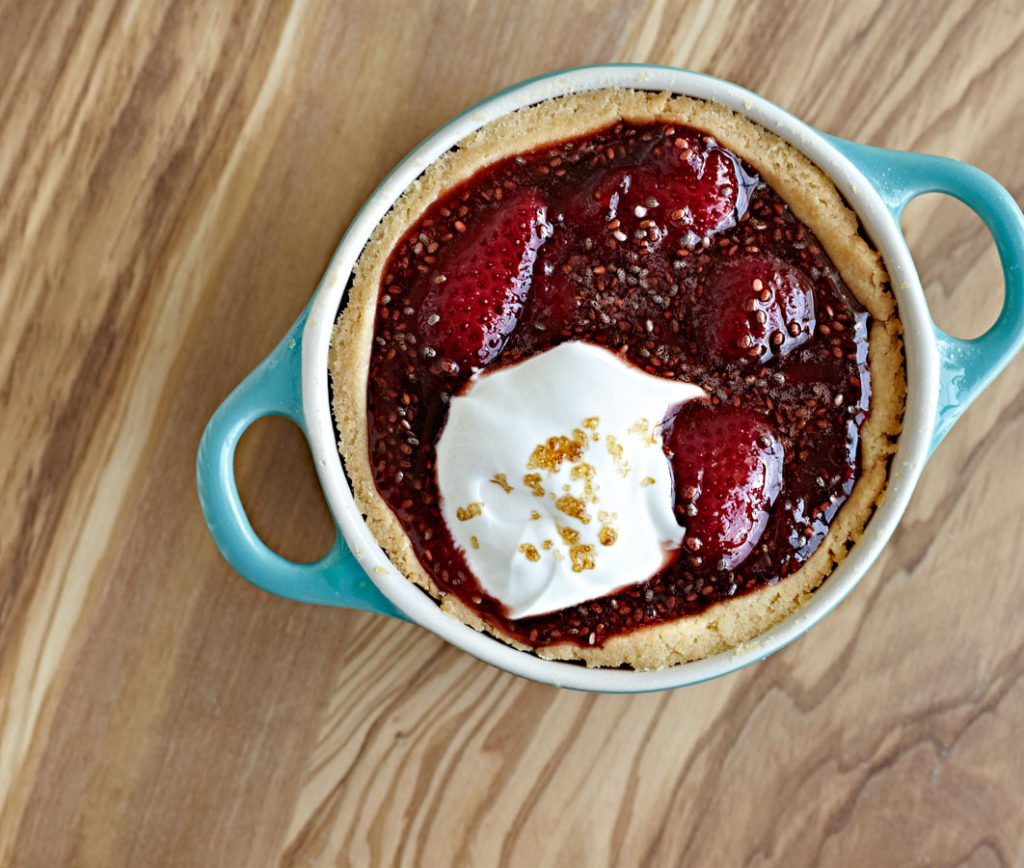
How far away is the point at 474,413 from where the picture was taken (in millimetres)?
1110

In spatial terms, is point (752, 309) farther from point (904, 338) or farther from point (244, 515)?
point (244, 515)

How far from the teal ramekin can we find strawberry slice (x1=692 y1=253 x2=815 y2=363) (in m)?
0.15

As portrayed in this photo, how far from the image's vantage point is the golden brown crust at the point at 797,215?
1.17 meters

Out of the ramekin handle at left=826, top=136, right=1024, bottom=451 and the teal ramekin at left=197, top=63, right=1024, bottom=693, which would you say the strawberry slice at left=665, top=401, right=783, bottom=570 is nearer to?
the teal ramekin at left=197, top=63, right=1024, bottom=693

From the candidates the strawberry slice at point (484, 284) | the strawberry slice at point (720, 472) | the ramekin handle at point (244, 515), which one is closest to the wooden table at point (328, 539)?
the ramekin handle at point (244, 515)

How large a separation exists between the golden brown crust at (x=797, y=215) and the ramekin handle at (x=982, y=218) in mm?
59

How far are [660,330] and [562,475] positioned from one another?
10.1 inches

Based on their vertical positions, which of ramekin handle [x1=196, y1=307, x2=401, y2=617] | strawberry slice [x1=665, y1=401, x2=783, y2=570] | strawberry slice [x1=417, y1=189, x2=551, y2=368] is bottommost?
ramekin handle [x1=196, y1=307, x2=401, y2=617]

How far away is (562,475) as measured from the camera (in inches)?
41.9

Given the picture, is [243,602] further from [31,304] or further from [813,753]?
[813,753]

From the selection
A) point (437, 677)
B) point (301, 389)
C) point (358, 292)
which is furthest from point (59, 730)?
point (358, 292)

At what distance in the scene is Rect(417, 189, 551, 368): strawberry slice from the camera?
1118mm

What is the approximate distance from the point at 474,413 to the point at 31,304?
2.62 feet

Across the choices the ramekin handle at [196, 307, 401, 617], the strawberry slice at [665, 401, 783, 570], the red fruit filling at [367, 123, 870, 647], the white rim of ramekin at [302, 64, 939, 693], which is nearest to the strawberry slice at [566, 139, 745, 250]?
the red fruit filling at [367, 123, 870, 647]
